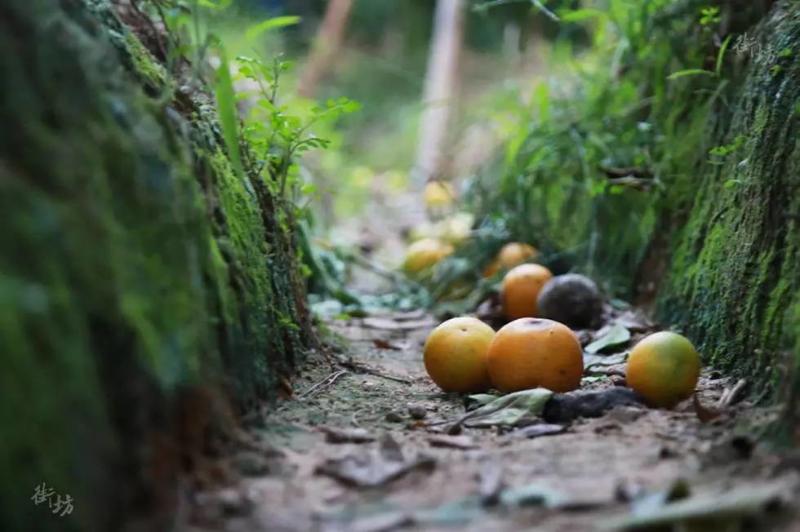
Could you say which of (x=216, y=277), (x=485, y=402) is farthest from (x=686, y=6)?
(x=216, y=277)

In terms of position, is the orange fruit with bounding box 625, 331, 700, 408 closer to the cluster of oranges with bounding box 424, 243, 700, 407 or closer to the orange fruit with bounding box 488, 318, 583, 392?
the cluster of oranges with bounding box 424, 243, 700, 407

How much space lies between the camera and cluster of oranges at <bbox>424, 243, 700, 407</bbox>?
267cm

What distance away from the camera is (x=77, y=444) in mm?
1648

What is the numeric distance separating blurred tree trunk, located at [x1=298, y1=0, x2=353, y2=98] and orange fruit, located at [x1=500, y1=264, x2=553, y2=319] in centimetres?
588

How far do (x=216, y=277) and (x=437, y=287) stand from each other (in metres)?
2.88

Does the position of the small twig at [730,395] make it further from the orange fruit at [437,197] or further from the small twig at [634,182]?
the orange fruit at [437,197]

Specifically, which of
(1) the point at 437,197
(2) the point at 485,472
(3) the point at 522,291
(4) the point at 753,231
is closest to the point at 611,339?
(3) the point at 522,291

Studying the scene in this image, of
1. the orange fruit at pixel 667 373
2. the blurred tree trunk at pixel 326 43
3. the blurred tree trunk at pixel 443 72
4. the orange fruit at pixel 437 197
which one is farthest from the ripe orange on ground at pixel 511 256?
the blurred tree trunk at pixel 326 43

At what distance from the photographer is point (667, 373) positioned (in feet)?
8.75

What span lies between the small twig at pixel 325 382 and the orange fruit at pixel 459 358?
29 cm

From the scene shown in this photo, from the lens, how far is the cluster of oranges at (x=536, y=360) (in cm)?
267

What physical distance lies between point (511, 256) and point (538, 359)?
208 centimetres

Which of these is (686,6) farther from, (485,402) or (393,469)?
(393,469)

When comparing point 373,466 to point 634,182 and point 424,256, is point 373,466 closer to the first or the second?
point 634,182
